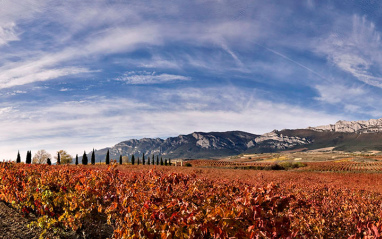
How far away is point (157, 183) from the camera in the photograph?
19.6 feet

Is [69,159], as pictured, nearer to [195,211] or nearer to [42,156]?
[42,156]

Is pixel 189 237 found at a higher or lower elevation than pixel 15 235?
higher

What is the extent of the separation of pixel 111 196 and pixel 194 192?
230 centimetres

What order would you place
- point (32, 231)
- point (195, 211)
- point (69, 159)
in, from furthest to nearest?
point (69, 159)
point (32, 231)
point (195, 211)

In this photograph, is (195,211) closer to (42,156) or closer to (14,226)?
(14,226)

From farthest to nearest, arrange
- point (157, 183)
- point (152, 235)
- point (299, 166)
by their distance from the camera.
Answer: point (299, 166)
point (157, 183)
point (152, 235)

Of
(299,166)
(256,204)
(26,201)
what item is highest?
(256,204)

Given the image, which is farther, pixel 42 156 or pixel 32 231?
pixel 42 156

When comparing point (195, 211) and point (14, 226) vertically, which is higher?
point (195, 211)

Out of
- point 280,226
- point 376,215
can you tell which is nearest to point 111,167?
point 280,226

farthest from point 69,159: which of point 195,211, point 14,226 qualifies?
point 195,211

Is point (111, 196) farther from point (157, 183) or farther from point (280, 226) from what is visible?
point (280, 226)

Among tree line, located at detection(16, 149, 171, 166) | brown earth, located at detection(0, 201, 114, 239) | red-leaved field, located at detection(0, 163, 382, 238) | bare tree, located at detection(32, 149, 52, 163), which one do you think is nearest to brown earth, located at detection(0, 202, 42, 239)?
brown earth, located at detection(0, 201, 114, 239)

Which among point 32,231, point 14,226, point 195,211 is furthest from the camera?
point 14,226
